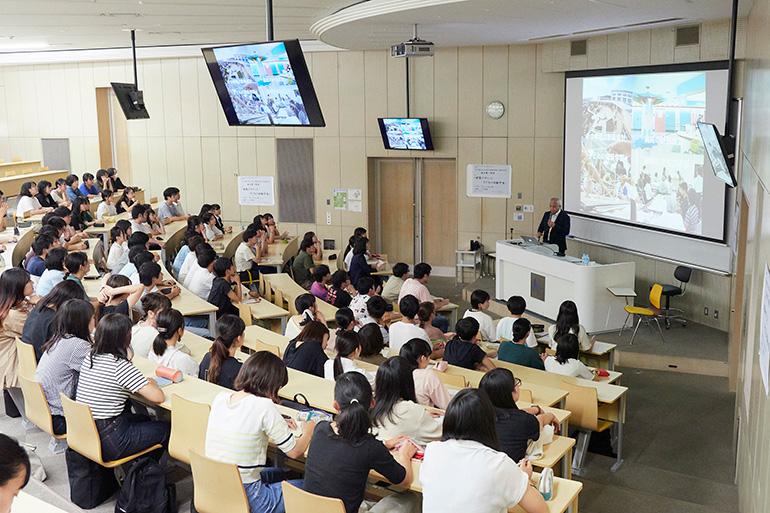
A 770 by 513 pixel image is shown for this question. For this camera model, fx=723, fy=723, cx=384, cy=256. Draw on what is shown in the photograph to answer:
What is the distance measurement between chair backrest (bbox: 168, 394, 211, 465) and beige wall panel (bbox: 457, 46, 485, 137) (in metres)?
9.07

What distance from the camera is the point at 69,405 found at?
13.9 feet

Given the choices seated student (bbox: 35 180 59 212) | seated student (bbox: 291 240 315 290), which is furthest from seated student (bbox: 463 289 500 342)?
seated student (bbox: 35 180 59 212)

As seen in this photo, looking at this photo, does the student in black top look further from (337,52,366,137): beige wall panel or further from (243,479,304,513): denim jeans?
(337,52,366,137): beige wall panel

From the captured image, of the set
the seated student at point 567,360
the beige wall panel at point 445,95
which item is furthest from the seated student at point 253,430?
the beige wall panel at point 445,95

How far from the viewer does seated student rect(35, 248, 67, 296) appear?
6723 millimetres

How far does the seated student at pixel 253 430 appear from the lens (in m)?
3.71

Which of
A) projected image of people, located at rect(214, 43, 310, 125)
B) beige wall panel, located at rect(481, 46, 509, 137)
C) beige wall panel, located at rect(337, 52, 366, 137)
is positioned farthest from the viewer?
beige wall panel, located at rect(337, 52, 366, 137)

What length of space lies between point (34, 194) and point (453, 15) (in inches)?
295

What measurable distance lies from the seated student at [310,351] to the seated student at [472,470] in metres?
2.19

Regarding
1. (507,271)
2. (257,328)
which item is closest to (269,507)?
(257,328)

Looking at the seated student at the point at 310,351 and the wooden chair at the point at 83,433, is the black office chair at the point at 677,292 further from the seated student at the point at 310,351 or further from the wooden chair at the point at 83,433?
the wooden chair at the point at 83,433

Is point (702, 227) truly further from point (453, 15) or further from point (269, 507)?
point (269, 507)

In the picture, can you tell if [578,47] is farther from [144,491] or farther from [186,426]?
[144,491]

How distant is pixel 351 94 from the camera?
1300cm
